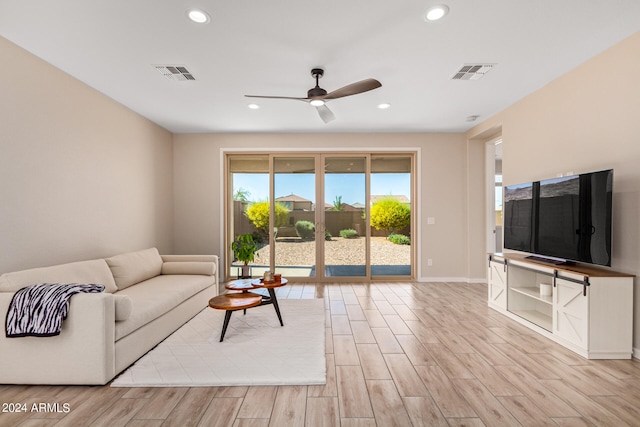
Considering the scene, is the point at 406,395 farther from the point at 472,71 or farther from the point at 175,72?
the point at 175,72

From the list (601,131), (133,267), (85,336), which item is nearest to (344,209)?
(133,267)

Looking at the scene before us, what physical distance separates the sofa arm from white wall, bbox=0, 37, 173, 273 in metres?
Answer: 0.87

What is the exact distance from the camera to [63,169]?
3242 mm

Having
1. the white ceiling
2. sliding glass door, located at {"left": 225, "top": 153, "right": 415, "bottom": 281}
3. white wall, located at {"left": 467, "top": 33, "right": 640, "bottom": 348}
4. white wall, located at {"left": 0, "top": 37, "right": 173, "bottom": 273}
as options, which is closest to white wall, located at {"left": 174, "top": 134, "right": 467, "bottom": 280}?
sliding glass door, located at {"left": 225, "top": 153, "right": 415, "bottom": 281}

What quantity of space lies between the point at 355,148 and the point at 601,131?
345 centimetres

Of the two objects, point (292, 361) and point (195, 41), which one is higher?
point (195, 41)

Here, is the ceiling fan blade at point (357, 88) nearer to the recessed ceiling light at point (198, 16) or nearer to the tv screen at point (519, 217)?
the recessed ceiling light at point (198, 16)

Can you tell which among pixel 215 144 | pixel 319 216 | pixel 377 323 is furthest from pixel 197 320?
pixel 215 144

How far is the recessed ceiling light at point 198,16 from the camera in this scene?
7.44 ft

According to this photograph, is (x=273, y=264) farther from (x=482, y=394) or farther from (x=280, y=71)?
(x=482, y=394)

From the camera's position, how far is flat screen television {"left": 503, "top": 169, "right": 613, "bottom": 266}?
8.79ft

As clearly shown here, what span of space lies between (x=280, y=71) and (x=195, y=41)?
0.87 metres

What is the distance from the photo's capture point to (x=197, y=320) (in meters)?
3.61

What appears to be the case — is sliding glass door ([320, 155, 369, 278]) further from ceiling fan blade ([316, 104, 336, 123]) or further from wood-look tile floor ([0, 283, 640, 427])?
wood-look tile floor ([0, 283, 640, 427])
